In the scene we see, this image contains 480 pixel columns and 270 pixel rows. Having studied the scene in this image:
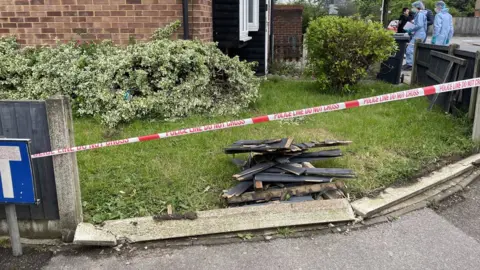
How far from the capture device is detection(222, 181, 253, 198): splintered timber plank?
3.88m

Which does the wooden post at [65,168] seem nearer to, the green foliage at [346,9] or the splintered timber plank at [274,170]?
the splintered timber plank at [274,170]

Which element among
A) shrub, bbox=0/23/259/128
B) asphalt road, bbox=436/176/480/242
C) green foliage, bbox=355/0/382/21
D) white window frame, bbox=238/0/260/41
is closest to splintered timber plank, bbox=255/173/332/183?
asphalt road, bbox=436/176/480/242

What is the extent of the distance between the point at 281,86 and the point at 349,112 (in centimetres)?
256

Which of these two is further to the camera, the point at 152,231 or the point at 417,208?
the point at 417,208

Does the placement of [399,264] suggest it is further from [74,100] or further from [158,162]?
[74,100]

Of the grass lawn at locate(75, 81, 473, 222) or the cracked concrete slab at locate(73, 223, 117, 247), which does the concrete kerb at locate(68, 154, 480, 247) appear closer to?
the cracked concrete slab at locate(73, 223, 117, 247)

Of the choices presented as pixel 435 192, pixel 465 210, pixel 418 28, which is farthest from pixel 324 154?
pixel 418 28

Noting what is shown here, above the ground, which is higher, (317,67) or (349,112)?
(317,67)

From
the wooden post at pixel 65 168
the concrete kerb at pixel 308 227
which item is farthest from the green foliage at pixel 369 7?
the wooden post at pixel 65 168

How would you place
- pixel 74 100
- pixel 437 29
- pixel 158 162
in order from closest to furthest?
1. pixel 158 162
2. pixel 74 100
3. pixel 437 29

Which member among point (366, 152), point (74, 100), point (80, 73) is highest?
point (80, 73)

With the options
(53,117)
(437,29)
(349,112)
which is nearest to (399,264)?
(53,117)

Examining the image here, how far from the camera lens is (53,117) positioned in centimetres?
323

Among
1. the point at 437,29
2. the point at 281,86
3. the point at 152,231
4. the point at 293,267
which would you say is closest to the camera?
the point at 293,267
